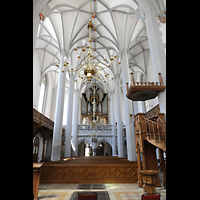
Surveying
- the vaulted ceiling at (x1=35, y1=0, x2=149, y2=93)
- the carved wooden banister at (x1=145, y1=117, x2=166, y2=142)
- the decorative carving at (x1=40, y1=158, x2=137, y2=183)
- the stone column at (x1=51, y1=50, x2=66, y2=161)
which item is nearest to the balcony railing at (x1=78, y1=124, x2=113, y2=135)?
the stone column at (x1=51, y1=50, x2=66, y2=161)

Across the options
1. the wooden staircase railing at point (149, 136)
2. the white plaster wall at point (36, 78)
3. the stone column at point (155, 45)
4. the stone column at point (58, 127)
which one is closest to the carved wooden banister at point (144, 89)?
the stone column at point (155, 45)

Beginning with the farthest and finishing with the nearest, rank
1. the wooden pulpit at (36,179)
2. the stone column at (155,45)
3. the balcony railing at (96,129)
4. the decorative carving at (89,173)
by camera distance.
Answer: the balcony railing at (96,129), the decorative carving at (89,173), the stone column at (155,45), the wooden pulpit at (36,179)

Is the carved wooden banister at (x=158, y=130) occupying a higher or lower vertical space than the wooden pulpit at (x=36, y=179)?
higher

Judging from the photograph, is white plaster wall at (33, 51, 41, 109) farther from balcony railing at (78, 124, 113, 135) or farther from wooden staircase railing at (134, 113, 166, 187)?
wooden staircase railing at (134, 113, 166, 187)

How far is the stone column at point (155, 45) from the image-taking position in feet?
21.9

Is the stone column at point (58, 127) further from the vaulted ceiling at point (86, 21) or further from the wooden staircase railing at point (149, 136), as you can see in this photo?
the wooden staircase railing at point (149, 136)

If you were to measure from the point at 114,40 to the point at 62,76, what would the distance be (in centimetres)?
677

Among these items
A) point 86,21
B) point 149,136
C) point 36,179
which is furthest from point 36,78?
point 149,136

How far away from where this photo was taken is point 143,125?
22.0 ft

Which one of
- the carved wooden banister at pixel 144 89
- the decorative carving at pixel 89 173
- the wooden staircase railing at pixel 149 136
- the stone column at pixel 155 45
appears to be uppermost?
the stone column at pixel 155 45

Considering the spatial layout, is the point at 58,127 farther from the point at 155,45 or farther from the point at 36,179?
the point at 155,45

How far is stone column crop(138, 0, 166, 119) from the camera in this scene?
6.66 metres
